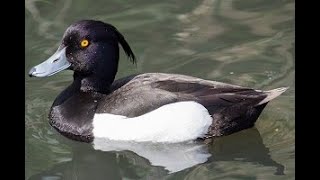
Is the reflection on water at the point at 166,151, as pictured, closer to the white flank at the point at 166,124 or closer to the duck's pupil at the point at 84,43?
the white flank at the point at 166,124

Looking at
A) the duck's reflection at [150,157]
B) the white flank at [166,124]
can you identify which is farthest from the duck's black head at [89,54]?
the duck's reflection at [150,157]

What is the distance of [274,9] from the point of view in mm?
9867

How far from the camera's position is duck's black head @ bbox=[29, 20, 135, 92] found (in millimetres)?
7418

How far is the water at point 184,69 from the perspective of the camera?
687cm

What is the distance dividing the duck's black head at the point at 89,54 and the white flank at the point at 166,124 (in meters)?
0.56

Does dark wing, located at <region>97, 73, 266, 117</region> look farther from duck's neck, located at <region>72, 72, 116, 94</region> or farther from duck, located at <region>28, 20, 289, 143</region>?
duck's neck, located at <region>72, 72, 116, 94</region>

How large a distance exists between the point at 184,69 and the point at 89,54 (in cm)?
139

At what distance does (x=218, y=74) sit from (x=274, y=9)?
1805mm

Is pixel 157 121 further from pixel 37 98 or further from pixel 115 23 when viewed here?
pixel 115 23

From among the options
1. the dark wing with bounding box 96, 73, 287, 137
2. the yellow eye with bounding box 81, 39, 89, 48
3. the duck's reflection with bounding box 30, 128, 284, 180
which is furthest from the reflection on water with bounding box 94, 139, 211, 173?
the yellow eye with bounding box 81, 39, 89, 48

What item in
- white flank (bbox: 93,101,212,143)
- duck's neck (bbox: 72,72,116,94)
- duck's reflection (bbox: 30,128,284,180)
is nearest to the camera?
duck's reflection (bbox: 30,128,284,180)

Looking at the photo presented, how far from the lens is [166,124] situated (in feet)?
23.3

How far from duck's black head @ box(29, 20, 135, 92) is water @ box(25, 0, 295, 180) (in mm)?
590

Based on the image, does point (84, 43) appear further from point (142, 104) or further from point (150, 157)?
point (150, 157)
